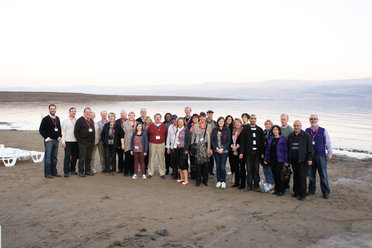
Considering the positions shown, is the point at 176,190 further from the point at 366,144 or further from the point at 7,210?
the point at 366,144

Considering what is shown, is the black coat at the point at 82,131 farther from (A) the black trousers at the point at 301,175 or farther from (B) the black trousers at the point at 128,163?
(A) the black trousers at the point at 301,175

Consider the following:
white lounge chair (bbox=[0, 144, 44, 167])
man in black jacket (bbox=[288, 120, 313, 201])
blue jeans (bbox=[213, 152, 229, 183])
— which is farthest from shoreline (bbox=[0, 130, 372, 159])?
white lounge chair (bbox=[0, 144, 44, 167])

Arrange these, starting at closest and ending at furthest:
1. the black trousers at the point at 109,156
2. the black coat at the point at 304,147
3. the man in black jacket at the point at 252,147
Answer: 1. the black coat at the point at 304,147
2. the man in black jacket at the point at 252,147
3. the black trousers at the point at 109,156

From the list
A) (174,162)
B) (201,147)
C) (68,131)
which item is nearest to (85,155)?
(68,131)

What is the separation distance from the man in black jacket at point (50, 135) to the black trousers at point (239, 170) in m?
4.58

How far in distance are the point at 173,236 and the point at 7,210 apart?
3.24 metres

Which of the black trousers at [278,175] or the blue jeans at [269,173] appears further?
the blue jeans at [269,173]

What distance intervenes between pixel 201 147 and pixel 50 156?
3910 millimetres

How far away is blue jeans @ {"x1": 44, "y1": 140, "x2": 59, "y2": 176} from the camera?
7.43 metres

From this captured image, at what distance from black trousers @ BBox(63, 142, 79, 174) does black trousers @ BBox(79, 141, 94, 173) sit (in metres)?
0.23

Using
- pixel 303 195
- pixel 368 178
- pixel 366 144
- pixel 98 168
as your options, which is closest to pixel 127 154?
pixel 98 168

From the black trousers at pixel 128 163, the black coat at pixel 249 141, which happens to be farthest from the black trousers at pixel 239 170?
the black trousers at pixel 128 163

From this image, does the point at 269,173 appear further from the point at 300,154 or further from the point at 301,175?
the point at 300,154

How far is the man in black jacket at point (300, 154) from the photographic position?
6.33 metres
